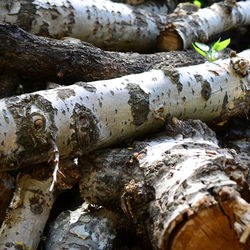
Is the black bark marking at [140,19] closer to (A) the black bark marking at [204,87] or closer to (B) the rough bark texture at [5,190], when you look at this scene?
(A) the black bark marking at [204,87]

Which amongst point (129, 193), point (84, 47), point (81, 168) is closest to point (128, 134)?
point (81, 168)

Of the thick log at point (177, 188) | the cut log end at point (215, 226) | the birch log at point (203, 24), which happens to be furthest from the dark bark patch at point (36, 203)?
the birch log at point (203, 24)

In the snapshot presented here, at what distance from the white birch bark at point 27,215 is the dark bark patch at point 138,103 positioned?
66 cm

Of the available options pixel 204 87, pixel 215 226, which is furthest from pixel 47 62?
pixel 215 226

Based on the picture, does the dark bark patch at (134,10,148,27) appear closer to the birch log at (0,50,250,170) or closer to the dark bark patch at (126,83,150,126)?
the birch log at (0,50,250,170)

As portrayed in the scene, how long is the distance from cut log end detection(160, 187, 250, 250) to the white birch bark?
84 cm

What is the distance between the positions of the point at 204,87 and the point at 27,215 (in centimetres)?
145

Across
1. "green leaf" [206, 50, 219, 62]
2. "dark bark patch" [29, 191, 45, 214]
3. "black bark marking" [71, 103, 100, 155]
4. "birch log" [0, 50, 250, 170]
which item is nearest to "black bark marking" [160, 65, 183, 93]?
"birch log" [0, 50, 250, 170]

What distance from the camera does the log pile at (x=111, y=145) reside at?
1.48 meters

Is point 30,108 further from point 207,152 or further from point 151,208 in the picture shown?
point 207,152

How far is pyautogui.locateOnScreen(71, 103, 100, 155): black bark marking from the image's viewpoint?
1936mm

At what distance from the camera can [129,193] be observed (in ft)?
→ 5.72

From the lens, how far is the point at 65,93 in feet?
6.51

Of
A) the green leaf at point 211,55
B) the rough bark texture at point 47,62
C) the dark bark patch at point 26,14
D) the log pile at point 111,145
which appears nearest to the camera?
the log pile at point 111,145
